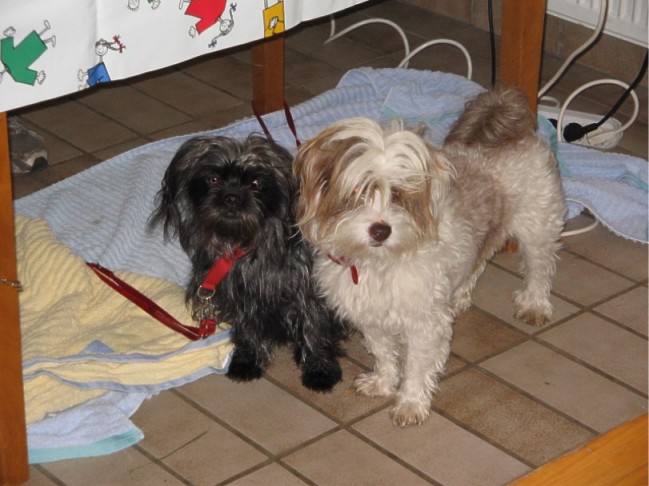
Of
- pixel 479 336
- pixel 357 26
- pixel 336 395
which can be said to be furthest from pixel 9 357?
pixel 357 26

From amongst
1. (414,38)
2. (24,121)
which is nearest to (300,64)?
(414,38)

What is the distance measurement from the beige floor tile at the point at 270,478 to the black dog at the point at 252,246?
0.33 metres

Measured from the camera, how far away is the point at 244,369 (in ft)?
9.00

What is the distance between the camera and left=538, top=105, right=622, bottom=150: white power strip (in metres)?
3.80

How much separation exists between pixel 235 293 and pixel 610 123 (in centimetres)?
182

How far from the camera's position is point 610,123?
153 inches

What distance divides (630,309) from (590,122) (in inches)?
40.6

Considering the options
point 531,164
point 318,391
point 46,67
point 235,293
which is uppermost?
point 46,67

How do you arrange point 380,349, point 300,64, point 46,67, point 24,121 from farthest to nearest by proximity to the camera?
point 300,64 → point 24,121 → point 380,349 → point 46,67

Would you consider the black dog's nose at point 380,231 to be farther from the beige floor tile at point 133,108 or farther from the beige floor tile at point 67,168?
the beige floor tile at point 133,108

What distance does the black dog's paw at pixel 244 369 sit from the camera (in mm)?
2738

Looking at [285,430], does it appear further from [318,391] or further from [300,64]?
[300,64]

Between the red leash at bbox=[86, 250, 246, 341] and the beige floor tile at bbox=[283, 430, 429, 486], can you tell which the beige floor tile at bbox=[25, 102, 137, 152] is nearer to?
the red leash at bbox=[86, 250, 246, 341]

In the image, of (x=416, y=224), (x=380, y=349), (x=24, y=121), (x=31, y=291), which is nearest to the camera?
(x=416, y=224)
